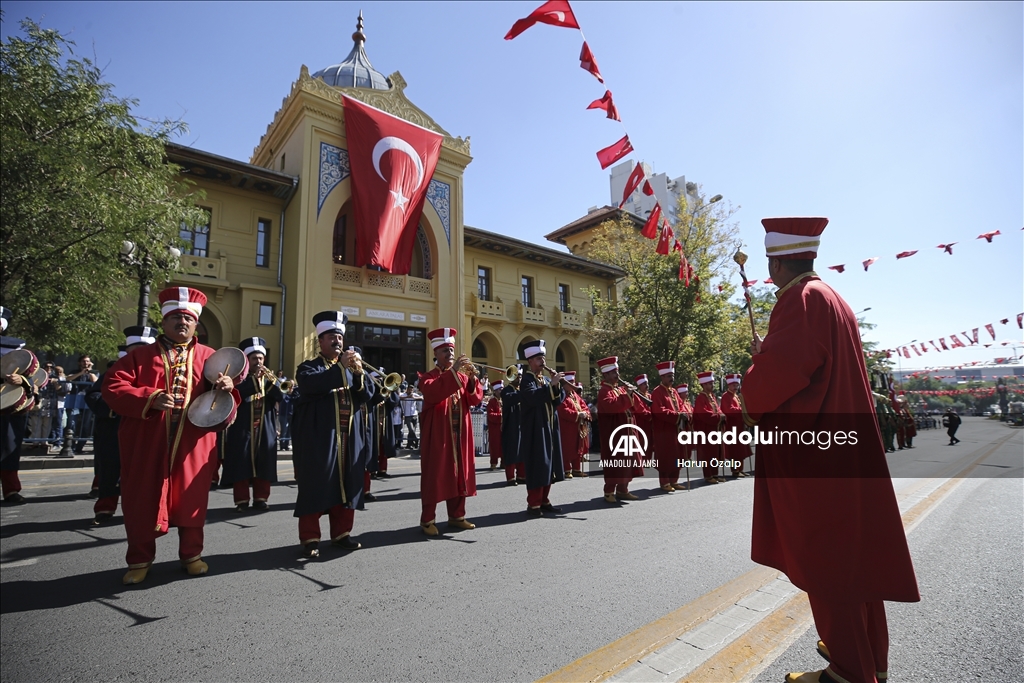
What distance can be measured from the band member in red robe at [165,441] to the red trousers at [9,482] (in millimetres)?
4171

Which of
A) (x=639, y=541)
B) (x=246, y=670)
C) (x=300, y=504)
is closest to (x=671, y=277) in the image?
(x=639, y=541)

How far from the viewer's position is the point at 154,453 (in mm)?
3896

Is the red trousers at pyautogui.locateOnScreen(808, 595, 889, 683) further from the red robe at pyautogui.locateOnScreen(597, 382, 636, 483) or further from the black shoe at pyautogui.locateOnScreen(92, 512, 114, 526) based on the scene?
the black shoe at pyautogui.locateOnScreen(92, 512, 114, 526)

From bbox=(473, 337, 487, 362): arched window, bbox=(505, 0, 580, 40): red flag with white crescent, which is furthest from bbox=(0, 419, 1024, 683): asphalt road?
bbox=(473, 337, 487, 362): arched window

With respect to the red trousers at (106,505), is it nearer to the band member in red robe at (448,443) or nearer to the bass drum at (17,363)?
the bass drum at (17,363)

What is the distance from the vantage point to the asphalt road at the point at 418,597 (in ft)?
8.71

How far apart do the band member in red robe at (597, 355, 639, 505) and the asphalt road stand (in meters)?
1.08

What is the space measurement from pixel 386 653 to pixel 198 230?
752 inches

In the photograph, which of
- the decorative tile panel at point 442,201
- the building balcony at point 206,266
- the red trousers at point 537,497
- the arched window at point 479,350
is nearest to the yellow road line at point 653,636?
the red trousers at point 537,497

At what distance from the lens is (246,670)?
2.58 metres

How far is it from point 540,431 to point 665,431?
314 centimetres

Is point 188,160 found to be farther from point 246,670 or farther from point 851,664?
point 851,664

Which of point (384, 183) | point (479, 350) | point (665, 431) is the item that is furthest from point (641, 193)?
point (665, 431)

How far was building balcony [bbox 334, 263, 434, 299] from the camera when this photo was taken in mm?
19391
